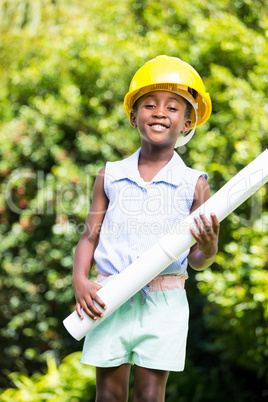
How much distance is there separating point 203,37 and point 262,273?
2.70m

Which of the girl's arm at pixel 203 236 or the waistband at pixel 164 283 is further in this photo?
the waistband at pixel 164 283

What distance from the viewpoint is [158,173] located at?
2.51 m

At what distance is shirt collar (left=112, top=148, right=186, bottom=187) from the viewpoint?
2.48 metres

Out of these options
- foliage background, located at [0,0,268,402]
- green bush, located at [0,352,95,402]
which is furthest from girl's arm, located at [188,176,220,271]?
green bush, located at [0,352,95,402]

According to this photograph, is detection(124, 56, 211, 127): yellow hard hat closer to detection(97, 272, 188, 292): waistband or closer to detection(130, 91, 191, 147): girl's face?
detection(130, 91, 191, 147): girl's face

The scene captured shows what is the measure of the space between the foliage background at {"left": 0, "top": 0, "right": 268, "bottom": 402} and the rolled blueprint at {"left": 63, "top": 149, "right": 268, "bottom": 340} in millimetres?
2263

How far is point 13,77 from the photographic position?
6.59 metres

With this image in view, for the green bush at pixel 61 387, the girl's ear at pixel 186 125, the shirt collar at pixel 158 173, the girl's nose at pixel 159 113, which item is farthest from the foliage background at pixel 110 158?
the girl's nose at pixel 159 113

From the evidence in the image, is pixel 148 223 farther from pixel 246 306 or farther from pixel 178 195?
pixel 246 306

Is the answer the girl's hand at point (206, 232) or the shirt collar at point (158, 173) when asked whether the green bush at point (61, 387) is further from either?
the girl's hand at point (206, 232)

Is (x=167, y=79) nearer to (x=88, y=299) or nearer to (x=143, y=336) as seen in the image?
(x=88, y=299)

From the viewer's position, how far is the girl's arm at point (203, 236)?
7.21 feet

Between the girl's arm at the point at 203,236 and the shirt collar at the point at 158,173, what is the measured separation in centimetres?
10

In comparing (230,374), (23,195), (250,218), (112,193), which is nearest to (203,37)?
(250,218)
